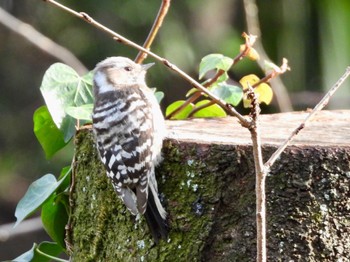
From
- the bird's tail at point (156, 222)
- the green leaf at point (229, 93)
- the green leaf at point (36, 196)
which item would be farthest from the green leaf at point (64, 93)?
the bird's tail at point (156, 222)

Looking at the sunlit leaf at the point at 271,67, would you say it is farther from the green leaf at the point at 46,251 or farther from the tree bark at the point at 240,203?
the green leaf at the point at 46,251

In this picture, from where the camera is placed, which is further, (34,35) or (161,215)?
(34,35)

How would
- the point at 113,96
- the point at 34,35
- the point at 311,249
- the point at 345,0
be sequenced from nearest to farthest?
the point at 311,249 < the point at 113,96 < the point at 34,35 < the point at 345,0

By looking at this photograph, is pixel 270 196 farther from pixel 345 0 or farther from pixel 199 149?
pixel 345 0

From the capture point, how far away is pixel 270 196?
2.29 m

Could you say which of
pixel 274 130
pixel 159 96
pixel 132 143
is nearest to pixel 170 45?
pixel 159 96

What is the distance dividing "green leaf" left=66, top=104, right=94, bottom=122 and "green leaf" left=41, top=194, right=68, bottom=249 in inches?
10.9

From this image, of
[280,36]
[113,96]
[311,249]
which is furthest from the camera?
[280,36]

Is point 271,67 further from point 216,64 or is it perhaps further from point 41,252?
point 41,252

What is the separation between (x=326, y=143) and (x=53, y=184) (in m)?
0.91

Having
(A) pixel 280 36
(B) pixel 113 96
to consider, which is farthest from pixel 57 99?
(A) pixel 280 36

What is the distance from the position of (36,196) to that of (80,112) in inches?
11.8

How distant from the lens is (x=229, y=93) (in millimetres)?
2941

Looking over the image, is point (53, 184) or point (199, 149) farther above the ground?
point (199, 149)
